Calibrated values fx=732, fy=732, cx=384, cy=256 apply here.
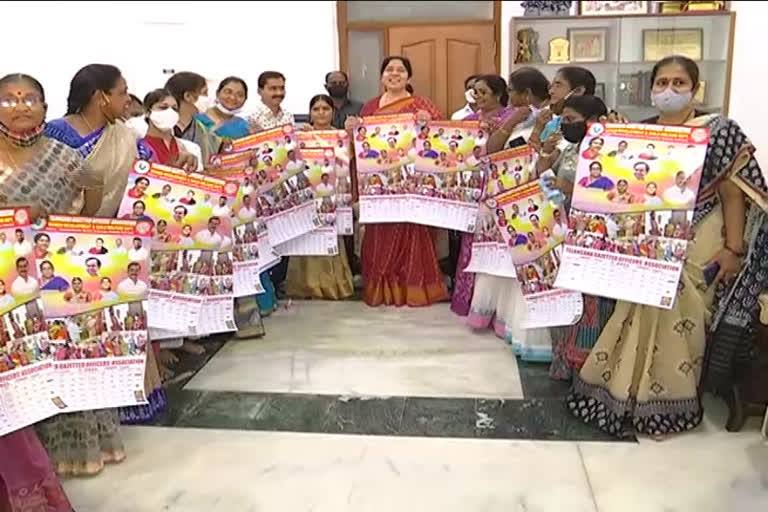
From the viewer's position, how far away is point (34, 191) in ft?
6.98

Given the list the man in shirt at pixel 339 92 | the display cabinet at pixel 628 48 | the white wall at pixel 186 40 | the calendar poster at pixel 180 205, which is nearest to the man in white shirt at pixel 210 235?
the calendar poster at pixel 180 205

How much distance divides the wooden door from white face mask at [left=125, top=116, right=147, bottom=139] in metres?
3.46

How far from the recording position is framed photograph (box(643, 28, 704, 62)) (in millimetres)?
5688

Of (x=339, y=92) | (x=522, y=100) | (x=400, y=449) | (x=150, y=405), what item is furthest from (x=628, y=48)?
(x=150, y=405)

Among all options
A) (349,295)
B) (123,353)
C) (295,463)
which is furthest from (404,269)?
(123,353)

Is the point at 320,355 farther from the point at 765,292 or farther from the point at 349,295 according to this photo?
the point at 765,292

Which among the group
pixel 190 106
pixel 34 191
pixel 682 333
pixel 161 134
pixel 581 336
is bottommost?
pixel 581 336

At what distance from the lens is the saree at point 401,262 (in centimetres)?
402

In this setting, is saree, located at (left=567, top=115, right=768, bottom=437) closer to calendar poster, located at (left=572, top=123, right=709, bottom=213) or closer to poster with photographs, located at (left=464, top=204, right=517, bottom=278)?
calendar poster, located at (left=572, top=123, right=709, bottom=213)

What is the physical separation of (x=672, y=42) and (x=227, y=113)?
3.73 m

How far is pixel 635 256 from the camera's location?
7.41 ft

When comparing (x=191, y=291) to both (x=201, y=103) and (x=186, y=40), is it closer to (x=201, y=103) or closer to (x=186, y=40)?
(x=201, y=103)

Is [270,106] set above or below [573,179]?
above

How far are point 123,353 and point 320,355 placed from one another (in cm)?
132
